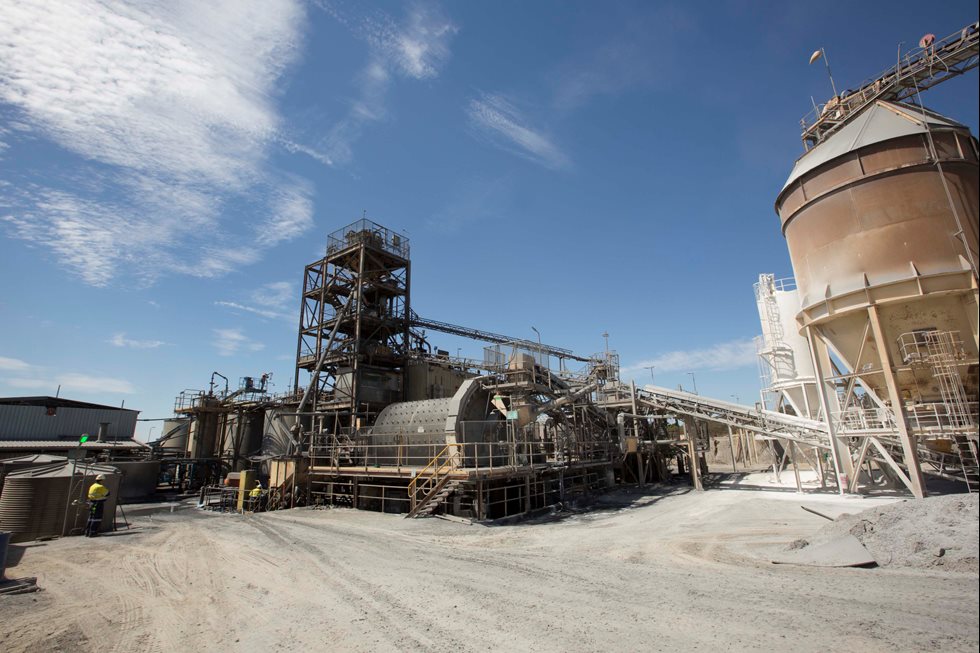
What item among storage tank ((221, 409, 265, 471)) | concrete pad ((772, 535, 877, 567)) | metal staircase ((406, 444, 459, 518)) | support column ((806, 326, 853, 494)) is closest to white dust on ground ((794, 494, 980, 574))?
concrete pad ((772, 535, 877, 567))

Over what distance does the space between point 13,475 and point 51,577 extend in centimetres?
832

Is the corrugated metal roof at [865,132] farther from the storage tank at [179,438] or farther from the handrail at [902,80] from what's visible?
the storage tank at [179,438]

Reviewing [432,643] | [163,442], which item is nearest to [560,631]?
[432,643]

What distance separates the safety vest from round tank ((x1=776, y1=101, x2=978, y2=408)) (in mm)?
25949

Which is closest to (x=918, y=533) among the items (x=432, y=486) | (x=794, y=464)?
(x=794, y=464)

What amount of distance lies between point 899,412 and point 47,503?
28335 mm

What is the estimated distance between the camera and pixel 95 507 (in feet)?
51.2

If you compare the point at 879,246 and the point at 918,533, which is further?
the point at 879,246

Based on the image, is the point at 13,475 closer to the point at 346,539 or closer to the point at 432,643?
the point at 346,539

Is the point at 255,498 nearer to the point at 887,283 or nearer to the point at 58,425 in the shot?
the point at 58,425

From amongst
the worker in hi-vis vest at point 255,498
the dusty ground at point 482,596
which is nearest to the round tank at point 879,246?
the dusty ground at point 482,596

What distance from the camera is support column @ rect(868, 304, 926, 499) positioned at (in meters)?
14.5

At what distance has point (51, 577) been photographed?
10.6 metres

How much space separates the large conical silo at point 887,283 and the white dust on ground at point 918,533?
4958mm
